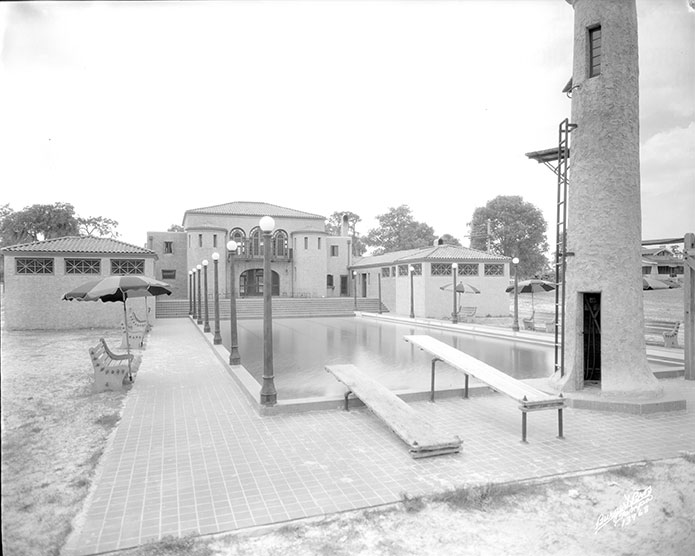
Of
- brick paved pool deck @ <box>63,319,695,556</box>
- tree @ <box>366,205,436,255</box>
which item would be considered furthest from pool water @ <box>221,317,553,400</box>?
tree @ <box>366,205,436,255</box>

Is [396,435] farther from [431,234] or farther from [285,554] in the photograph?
[431,234]

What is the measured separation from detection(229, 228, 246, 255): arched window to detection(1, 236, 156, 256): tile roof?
1501cm

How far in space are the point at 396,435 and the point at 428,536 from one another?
209cm

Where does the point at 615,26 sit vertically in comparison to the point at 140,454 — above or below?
above

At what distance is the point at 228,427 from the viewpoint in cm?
597

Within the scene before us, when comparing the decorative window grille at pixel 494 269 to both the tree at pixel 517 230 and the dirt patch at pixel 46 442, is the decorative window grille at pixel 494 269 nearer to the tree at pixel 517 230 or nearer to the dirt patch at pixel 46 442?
the tree at pixel 517 230

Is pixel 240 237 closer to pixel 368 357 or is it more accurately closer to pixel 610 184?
pixel 368 357

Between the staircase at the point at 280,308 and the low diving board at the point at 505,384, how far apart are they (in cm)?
1901

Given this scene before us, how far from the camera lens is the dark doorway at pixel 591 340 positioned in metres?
7.15

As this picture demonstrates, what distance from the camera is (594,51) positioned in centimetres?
655

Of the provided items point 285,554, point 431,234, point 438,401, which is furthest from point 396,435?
point 431,234

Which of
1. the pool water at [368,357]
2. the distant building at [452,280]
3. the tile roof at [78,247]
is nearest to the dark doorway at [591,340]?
the pool water at [368,357]

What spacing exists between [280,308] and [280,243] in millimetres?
10766
